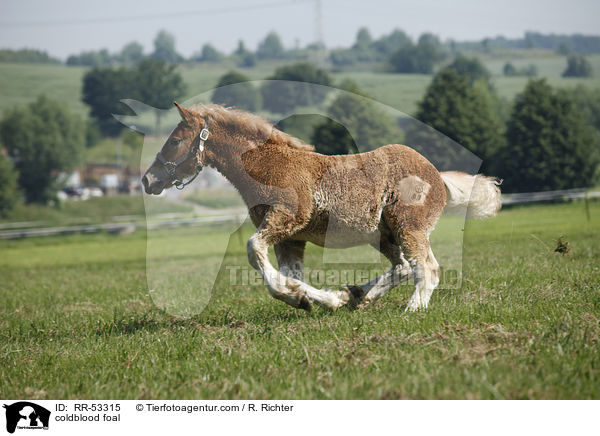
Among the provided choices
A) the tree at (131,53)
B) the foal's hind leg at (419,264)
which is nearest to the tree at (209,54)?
the tree at (131,53)

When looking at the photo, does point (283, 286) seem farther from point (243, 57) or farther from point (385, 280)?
point (243, 57)

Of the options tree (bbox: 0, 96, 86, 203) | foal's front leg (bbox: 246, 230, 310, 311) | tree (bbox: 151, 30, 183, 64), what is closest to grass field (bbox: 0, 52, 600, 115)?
tree (bbox: 0, 96, 86, 203)

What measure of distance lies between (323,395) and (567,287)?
378cm

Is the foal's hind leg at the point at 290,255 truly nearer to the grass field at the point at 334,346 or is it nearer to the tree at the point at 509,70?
the grass field at the point at 334,346

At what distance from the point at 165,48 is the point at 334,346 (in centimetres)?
11459

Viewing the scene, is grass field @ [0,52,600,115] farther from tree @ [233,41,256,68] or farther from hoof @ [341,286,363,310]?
hoof @ [341,286,363,310]

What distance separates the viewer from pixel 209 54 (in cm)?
11044

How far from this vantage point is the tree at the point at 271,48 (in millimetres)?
113681

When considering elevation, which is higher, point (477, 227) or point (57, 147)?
point (477, 227)

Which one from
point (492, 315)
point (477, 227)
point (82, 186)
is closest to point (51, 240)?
point (477, 227)

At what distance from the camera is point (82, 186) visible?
255 feet

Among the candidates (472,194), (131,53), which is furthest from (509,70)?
(472,194)

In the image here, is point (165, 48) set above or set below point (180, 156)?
above

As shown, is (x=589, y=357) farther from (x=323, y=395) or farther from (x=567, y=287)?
(x=567, y=287)
